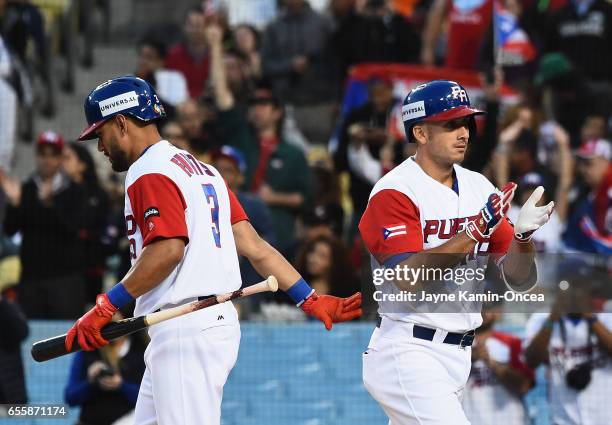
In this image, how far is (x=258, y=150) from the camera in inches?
417

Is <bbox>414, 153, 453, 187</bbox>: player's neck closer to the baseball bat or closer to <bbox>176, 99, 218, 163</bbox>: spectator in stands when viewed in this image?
the baseball bat

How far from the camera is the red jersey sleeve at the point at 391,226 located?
5621 millimetres

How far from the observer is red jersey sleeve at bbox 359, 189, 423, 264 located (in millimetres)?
5621

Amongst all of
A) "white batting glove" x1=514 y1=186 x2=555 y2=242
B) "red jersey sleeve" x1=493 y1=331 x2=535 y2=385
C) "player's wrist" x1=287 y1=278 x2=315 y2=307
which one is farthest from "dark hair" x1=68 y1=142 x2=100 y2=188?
"white batting glove" x1=514 y1=186 x2=555 y2=242

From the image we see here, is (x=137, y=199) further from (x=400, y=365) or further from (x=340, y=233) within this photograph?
(x=340, y=233)

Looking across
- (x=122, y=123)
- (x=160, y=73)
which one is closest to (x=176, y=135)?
(x=160, y=73)

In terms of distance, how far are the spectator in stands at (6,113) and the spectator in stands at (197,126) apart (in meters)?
1.34

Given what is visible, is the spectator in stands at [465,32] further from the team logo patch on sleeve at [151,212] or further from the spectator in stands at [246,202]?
the team logo patch on sleeve at [151,212]

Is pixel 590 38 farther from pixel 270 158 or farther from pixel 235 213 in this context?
pixel 235 213

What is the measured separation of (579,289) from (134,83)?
3.23 meters

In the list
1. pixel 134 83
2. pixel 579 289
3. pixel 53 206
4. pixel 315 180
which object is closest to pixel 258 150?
pixel 315 180

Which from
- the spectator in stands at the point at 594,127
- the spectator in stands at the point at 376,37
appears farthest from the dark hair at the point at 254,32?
the spectator in stands at the point at 594,127

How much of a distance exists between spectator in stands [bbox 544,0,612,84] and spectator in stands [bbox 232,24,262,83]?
8.70ft

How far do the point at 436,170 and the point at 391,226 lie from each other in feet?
1.25
